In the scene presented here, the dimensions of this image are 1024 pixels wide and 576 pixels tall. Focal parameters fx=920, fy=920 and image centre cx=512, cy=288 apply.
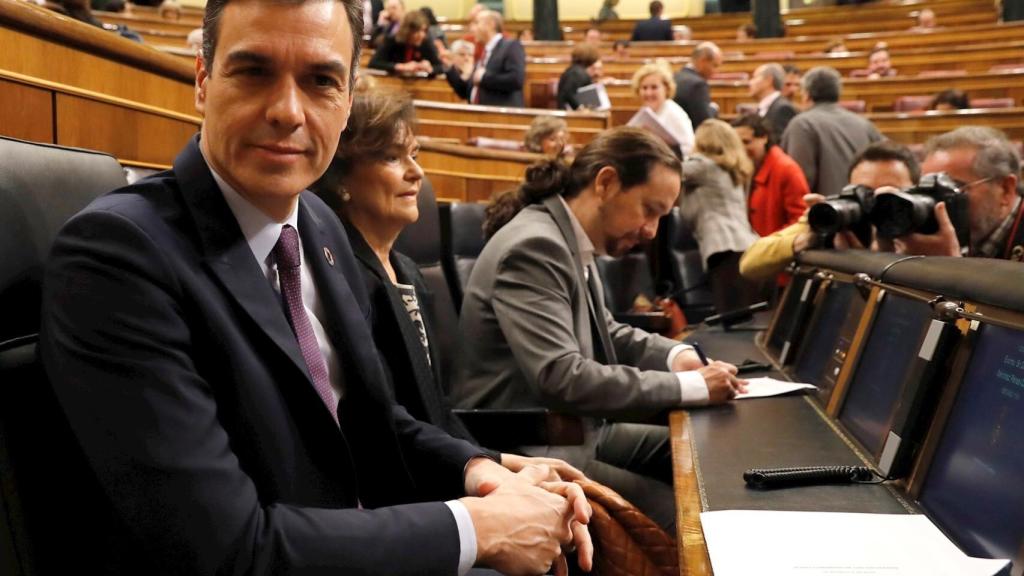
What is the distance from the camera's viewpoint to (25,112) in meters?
1.39

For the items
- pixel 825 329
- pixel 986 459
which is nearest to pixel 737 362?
pixel 825 329

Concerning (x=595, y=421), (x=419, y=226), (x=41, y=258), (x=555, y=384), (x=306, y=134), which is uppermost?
(x=306, y=134)

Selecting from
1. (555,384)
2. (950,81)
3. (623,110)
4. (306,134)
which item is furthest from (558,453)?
(950,81)

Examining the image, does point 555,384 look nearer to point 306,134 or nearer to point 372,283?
point 372,283

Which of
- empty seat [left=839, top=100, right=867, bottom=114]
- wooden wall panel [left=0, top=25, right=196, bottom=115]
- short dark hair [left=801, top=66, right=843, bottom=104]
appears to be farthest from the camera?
empty seat [left=839, top=100, right=867, bottom=114]

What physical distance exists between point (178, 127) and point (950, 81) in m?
6.70

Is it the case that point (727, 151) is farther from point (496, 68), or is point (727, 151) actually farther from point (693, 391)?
point (496, 68)

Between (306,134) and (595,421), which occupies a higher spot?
(306,134)

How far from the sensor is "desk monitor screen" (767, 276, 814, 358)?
2.18 m

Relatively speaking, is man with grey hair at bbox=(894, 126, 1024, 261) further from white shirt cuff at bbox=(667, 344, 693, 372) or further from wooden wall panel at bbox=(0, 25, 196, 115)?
wooden wall panel at bbox=(0, 25, 196, 115)

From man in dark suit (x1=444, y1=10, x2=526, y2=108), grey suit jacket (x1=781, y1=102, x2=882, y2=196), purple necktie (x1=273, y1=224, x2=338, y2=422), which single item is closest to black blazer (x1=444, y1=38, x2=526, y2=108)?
man in dark suit (x1=444, y1=10, x2=526, y2=108)

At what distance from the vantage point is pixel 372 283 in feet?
5.19

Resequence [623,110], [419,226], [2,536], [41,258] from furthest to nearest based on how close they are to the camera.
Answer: [623,110]
[419,226]
[41,258]
[2,536]

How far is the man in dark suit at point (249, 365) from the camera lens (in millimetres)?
779
